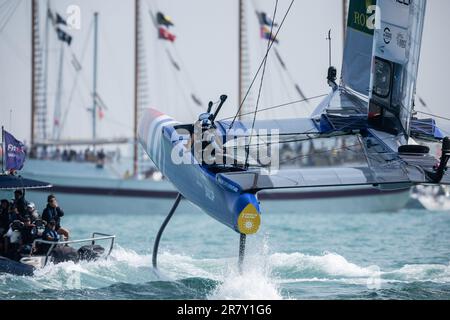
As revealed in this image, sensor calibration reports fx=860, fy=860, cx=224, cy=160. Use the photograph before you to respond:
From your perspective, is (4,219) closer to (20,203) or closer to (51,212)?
(20,203)

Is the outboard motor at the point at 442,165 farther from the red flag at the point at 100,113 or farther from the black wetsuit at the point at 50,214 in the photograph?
the red flag at the point at 100,113

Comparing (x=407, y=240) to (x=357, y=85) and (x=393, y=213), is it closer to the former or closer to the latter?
(x=357, y=85)

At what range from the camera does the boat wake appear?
11.1 meters

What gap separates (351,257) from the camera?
16.6 m

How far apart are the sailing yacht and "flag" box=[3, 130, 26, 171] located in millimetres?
16174

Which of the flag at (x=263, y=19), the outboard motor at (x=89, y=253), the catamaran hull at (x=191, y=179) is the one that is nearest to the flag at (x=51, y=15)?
the flag at (x=263, y=19)

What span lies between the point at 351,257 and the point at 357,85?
3814mm

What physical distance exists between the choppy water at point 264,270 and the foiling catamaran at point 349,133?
921 mm

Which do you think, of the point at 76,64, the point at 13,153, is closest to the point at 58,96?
the point at 76,64

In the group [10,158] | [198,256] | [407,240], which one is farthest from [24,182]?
[407,240]

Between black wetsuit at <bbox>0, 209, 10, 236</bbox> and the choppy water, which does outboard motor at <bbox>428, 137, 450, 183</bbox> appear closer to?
the choppy water

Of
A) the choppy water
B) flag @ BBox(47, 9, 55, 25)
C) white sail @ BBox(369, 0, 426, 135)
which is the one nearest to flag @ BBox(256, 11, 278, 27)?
flag @ BBox(47, 9, 55, 25)

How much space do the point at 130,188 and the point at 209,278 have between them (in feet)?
70.0

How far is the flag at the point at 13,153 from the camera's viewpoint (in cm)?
1340
